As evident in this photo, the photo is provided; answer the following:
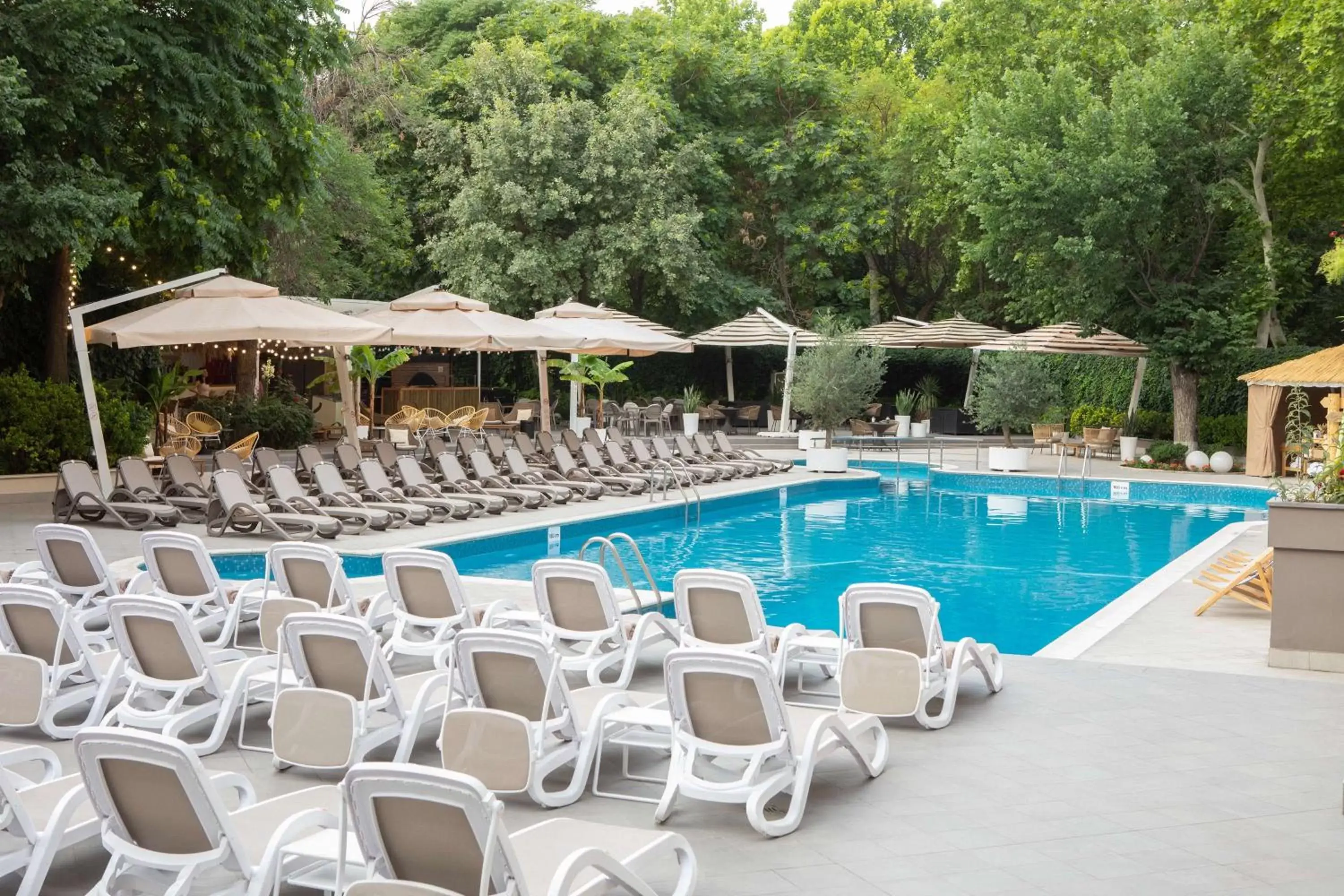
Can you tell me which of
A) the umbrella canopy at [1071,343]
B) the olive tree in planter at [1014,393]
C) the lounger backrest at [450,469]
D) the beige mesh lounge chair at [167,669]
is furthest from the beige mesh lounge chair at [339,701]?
the umbrella canopy at [1071,343]

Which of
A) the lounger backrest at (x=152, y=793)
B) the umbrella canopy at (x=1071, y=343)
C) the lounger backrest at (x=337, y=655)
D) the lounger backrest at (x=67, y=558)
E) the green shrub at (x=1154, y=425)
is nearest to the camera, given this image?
the lounger backrest at (x=152, y=793)

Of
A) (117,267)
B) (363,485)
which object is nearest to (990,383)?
(363,485)

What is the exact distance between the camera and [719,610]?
25.4 ft

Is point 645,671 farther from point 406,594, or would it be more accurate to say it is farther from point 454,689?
point 454,689

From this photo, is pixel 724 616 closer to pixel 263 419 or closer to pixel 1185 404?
pixel 263 419

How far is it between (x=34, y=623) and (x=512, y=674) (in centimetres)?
291

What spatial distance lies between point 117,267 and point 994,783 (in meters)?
19.0

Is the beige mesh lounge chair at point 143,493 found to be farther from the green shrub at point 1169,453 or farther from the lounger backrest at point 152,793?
the green shrub at point 1169,453

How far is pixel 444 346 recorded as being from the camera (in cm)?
1997

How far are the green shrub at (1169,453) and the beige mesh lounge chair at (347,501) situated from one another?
50.8ft

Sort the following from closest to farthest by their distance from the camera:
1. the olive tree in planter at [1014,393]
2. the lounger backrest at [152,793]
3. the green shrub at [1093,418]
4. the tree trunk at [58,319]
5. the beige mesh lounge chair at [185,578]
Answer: the lounger backrest at [152,793] < the beige mesh lounge chair at [185,578] < the tree trunk at [58,319] < the olive tree in planter at [1014,393] < the green shrub at [1093,418]

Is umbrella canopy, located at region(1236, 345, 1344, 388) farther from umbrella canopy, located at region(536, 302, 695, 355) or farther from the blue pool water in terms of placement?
umbrella canopy, located at region(536, 302, 695, 355)

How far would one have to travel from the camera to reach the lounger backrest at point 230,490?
14.6m

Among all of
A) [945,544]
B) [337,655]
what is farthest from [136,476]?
[337,655]
